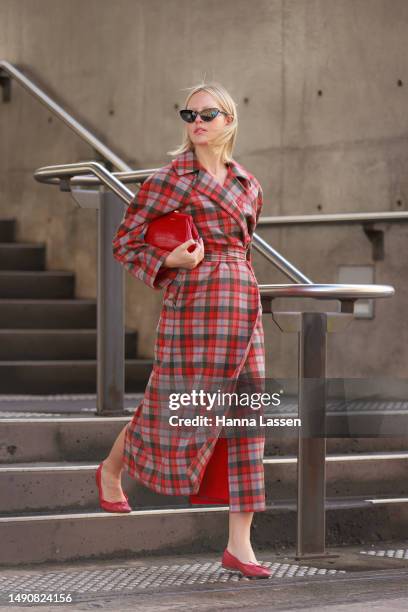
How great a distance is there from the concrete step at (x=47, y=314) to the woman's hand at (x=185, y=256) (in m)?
3.31

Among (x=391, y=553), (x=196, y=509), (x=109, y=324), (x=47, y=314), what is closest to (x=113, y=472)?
(x=196, y=509)

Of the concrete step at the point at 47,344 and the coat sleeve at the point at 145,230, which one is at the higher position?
the coat sleeve at the point at 145,230

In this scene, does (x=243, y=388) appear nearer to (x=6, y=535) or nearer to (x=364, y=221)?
(x=6, y=535)

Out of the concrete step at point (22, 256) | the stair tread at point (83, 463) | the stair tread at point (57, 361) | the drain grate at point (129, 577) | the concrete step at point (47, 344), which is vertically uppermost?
the concrete step at point (22, 256)

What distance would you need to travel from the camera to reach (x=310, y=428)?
4.63m

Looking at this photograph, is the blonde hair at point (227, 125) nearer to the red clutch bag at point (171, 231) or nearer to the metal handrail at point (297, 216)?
the red clutch bag at point (171, 231)

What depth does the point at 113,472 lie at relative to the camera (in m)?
4.27

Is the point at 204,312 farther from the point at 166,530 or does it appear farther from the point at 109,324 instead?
the point at 109,324

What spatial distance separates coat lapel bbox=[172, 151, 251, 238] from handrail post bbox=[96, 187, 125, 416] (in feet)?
4.91

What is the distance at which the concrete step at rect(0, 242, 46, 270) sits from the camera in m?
7.96

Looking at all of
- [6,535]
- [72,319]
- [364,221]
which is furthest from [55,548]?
[72,319]

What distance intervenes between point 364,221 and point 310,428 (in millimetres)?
1908

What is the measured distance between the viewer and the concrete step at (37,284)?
7.62 metres

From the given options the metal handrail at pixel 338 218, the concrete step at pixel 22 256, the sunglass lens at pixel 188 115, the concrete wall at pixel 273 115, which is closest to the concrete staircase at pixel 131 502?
the concrete wall at pixel 273 115
